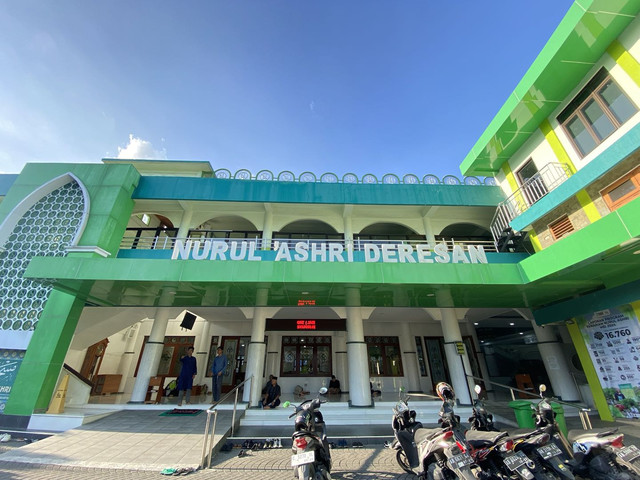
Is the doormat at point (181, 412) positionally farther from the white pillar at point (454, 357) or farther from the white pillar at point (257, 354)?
the white pillar at point (454, 357)

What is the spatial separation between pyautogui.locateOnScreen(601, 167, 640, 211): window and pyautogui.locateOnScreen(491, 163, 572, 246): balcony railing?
1.17m

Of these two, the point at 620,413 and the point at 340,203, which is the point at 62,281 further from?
the point at 620,413

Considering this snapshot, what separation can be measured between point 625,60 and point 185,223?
13.7 meters

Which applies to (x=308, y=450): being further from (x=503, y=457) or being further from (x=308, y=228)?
(x=308, y=228)

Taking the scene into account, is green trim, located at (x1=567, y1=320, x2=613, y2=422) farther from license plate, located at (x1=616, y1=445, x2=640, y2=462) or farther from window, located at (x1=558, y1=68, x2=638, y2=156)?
license plate, located at (x1=616, y1=445, x2=640, y2=462)

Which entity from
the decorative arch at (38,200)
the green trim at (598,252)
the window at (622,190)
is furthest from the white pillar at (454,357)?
the decorative arch at (38,200)

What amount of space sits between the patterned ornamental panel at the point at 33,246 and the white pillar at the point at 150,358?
3063mm

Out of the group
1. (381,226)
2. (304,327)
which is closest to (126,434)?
(304,327)

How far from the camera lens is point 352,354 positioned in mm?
9258

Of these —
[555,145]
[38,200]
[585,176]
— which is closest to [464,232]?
[555,145]

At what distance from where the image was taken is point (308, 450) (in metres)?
3.54

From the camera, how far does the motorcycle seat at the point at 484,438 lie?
3.39 meters

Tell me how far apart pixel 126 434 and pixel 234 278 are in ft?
13.2

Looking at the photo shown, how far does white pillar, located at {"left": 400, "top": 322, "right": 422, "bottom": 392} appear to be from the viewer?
13016 millimetres
